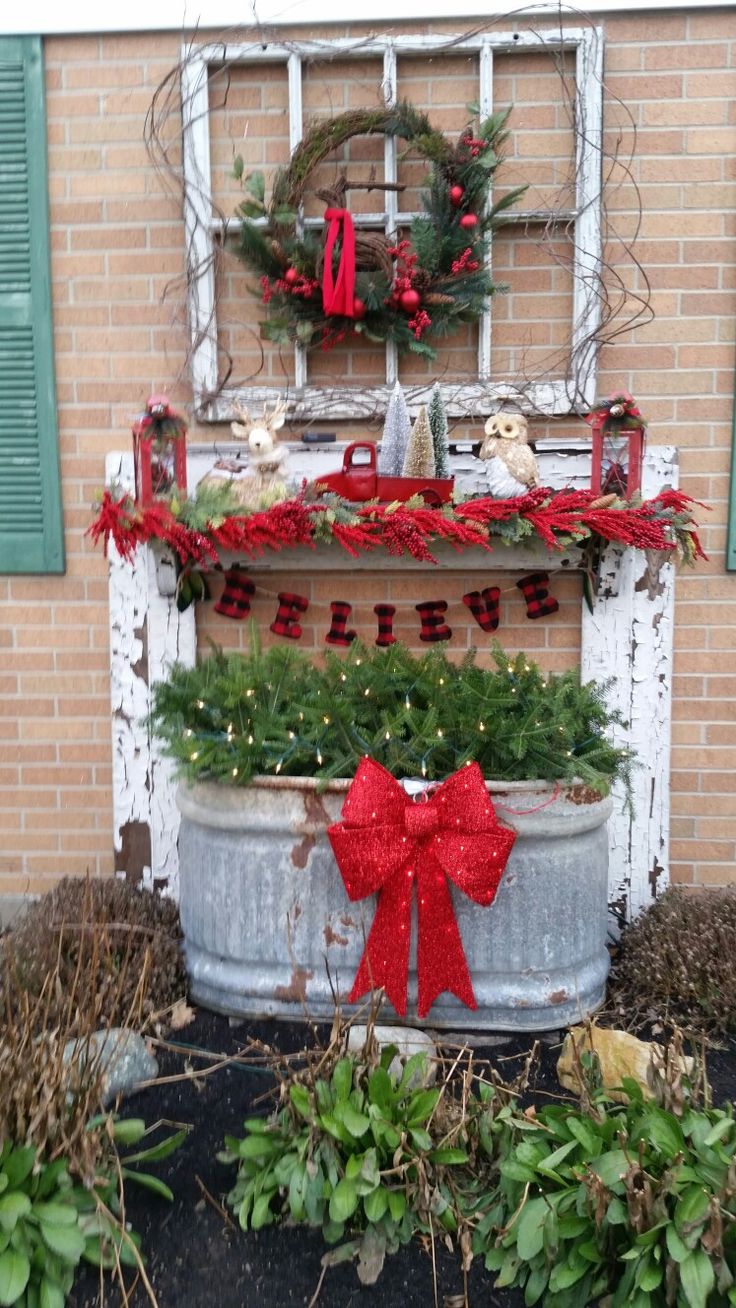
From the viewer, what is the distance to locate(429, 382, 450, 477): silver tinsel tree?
3.02 m

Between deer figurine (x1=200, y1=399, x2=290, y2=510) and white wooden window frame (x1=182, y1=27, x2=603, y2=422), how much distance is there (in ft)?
0.60

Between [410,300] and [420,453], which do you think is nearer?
[420,453]

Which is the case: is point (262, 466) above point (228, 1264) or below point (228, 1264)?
above

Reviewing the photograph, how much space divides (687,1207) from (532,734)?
47.8 inches

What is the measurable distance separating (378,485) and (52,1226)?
2.05 metres

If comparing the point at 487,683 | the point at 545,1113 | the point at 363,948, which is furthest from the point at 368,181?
the point at 545,1113

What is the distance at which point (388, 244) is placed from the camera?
3189 millimetres

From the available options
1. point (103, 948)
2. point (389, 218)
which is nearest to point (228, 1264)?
point (103, 948)

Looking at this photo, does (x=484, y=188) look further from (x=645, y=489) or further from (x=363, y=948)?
(x=363, y=948)

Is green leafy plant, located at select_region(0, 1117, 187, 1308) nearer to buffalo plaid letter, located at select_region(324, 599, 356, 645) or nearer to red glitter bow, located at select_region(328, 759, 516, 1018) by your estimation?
red glitter bow, located at select_region(328, 759, 516, 1018)

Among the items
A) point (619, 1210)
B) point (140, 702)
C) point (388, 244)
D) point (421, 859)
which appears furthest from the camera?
point (140, 702)

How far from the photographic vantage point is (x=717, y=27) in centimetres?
318

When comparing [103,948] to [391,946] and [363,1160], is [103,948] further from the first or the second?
[363,1160]

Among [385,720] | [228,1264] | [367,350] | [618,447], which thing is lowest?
[228,1264]
